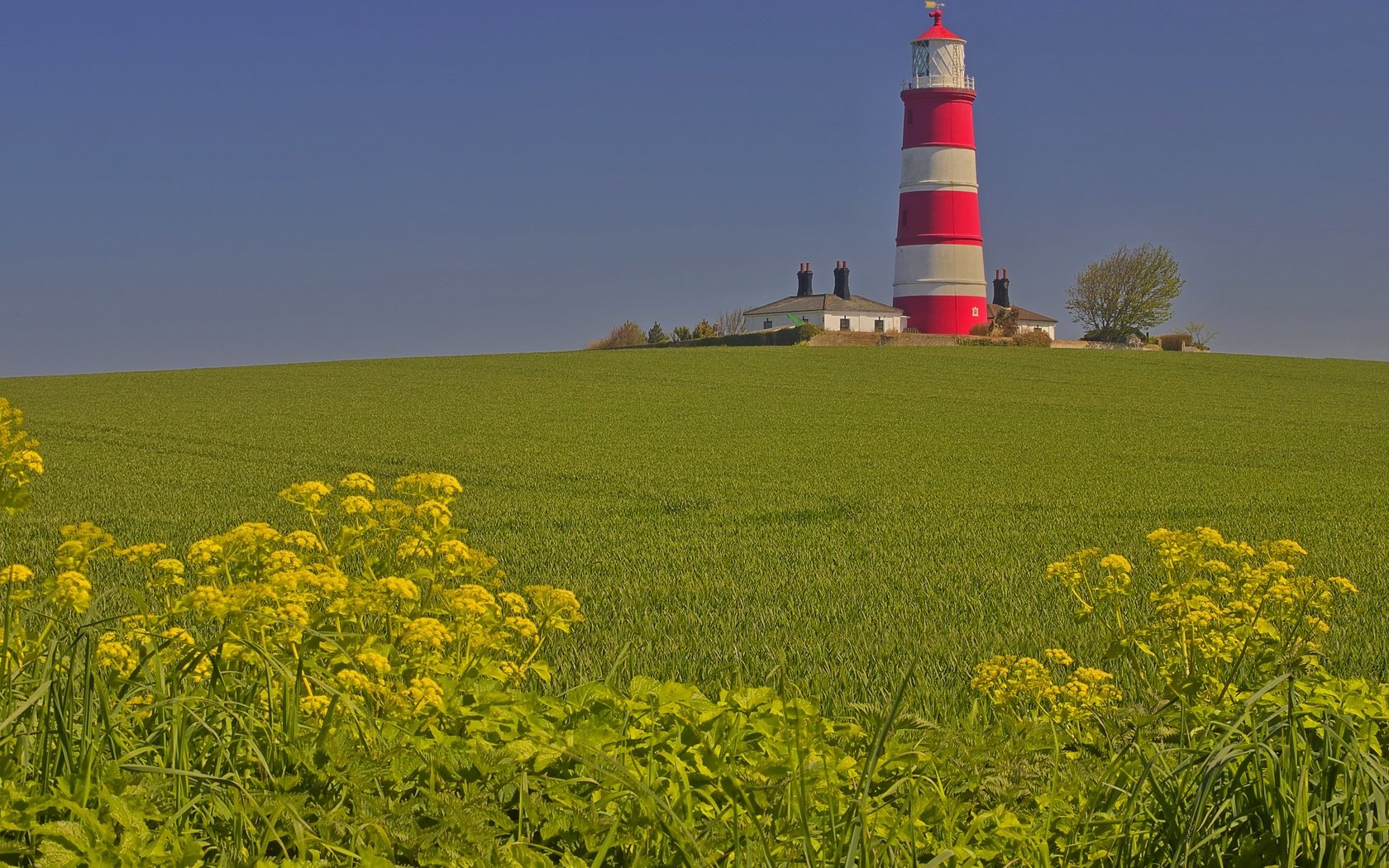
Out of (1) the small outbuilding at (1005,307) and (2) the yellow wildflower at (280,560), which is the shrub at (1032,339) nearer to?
(1) the small outbuilding at (1005,307)

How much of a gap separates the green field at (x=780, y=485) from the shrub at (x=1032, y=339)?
72.3ft

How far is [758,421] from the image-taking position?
2278 cm

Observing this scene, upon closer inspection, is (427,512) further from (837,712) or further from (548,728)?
(837,712)

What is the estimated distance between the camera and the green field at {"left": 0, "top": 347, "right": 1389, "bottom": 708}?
20.6 feet

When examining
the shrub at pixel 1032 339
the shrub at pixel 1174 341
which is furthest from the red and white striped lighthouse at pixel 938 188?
the shrub at pixel 1174 341

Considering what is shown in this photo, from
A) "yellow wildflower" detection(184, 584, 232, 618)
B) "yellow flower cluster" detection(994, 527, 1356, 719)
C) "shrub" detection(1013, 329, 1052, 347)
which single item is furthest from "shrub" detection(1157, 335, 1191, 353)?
"yellow wildflower" detection(184, 584, 232, 618)

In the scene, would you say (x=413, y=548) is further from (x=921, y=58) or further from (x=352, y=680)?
(x=921, y=58)

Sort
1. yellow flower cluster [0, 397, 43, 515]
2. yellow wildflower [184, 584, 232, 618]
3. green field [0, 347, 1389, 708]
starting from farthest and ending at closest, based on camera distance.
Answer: green field [0, 347, 1389, 708], yellow wildflower [184, 584, 232, 618], yellow flower cluster [0, 397, 43, 515]

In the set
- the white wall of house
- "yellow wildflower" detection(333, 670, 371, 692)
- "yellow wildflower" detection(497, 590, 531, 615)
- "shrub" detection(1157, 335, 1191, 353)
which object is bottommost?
"yellow wildflower" detection(333, 670, 371, 692)

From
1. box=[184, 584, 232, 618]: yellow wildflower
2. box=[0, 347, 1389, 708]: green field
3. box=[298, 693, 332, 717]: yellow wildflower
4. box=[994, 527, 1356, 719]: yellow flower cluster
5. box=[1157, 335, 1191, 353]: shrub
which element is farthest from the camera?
box=[1157, 335, 1191, 353]: shrub

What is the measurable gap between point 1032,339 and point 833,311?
17779 mm

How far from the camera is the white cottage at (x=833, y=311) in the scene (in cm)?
7338

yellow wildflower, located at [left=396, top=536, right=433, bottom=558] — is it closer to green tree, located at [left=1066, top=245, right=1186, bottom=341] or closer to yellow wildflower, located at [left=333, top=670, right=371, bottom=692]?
yellow wildflower, located at [left=333, top=670, right=371, bottom=692]

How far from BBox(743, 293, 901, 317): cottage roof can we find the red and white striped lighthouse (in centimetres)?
1420
